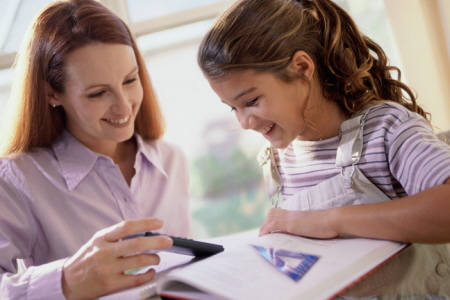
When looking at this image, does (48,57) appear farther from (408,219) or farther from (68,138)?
(408,219)

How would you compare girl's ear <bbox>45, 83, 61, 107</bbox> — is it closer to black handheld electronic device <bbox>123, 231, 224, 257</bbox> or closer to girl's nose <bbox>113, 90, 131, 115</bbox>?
girl's nose <bbox>113, 90, 131, 115</bbox>

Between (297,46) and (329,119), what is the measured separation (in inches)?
7.3

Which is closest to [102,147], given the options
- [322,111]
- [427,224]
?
[322,111]

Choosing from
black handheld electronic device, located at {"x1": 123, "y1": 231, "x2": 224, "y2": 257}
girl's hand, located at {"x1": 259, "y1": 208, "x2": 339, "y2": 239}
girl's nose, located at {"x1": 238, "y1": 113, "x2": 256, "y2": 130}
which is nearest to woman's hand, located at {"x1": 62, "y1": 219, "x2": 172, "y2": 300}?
black handheld electronic device, located at {"x1": 123, "y1": 231, "x2": 224, "y2": 257}

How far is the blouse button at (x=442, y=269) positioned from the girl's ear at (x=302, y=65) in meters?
0.49

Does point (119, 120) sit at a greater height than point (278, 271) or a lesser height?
greater

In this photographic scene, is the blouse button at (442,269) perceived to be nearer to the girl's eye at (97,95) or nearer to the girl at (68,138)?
the girl at (68,138)

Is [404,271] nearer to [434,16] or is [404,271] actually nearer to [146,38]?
[434,16]

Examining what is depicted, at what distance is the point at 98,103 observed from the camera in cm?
122

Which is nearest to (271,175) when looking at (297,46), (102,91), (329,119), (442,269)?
(329,119)

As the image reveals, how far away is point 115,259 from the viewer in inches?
31.5

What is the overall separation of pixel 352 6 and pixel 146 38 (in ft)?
2.72

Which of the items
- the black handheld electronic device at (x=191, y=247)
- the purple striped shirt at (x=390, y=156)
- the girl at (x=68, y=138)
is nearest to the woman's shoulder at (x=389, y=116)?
the purple striped shirt at (x=390, y=156)

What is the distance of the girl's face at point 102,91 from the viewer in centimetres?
118
